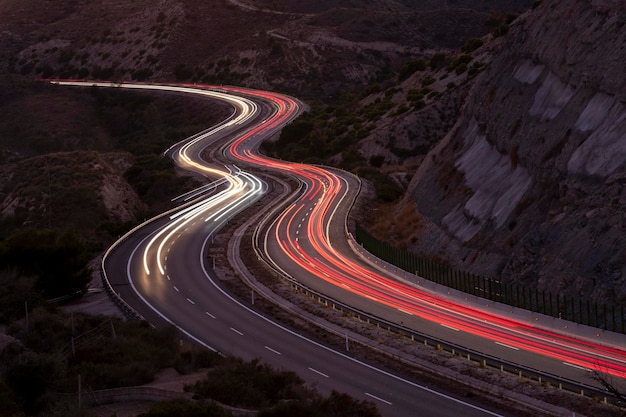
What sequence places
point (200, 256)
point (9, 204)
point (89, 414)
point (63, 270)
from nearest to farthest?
point (89, 414) < point (63, 270) < point (200, 256) < point (9, 204)

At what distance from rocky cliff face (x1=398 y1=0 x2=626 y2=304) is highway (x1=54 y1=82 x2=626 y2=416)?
3603mm

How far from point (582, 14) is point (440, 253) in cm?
1564

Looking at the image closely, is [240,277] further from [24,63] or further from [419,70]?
[24,63]

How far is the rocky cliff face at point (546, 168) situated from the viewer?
3912cm

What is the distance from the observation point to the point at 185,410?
2242cm

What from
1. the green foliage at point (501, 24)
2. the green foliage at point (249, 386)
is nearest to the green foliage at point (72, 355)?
the green foliage at point (249, 386)

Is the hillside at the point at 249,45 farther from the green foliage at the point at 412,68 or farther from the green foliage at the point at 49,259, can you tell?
the green foliage at the point at 49,259

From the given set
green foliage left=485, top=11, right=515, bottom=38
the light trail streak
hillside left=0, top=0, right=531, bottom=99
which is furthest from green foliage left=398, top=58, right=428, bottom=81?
hillside left=0, top=0, right=531, bottom=99

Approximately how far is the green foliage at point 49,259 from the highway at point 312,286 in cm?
312

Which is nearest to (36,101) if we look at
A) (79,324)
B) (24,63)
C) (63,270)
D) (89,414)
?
(24,63)

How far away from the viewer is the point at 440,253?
52906 mm

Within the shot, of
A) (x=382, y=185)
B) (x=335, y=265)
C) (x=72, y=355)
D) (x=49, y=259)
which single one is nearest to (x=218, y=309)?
(x=49, y=259)

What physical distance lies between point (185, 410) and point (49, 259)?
28.2m

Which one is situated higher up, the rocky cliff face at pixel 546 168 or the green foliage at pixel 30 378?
the rocky cliff face at pixel 546 168
